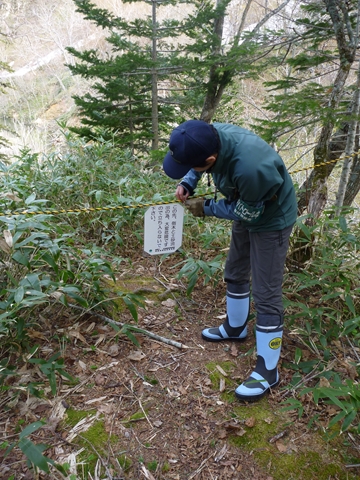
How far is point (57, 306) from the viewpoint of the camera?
2453 millimetres

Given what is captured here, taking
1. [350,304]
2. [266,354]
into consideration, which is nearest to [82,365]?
[266,354]

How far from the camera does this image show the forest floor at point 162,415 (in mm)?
1709

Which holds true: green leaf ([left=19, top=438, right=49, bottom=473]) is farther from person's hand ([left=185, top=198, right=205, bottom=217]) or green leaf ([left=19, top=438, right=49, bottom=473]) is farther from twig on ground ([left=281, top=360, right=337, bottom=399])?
person's hand ([left=185, top=198, right=205, bottom=217])

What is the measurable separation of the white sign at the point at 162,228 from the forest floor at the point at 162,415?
63 cm

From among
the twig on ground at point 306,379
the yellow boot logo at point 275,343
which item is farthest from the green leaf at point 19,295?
the twig on ground at point 306,379

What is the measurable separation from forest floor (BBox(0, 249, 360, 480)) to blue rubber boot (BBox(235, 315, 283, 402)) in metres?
0.09

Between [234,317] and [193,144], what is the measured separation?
131 centimetres

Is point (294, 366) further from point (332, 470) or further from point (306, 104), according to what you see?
point (306, 104)

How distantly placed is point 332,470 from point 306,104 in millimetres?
2558

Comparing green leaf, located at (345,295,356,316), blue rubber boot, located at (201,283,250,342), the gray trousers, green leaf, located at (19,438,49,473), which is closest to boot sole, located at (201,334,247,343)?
blue rubber boot, located at (201,283,250,342)

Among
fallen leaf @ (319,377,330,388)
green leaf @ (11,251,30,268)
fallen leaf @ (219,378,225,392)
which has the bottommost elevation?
fallen leaf @ (219,378,225,392)

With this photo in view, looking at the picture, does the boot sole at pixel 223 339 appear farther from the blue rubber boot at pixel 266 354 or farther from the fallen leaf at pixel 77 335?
the fallen leaf at pixel 77 335

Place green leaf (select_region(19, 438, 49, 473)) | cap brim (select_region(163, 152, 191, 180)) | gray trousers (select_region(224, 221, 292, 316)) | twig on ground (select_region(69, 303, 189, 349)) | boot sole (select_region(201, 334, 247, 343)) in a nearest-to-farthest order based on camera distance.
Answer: green leaf (select_region(19, 438, 49, 473)), cap brim (select_region(163, 152, 191, 180)), gray trousers (select_region(224, 221, 292, 316)), twig on ground (select_region(69, 303, 189, 349)), boot sole (select_region(201, 334, 247, 343))

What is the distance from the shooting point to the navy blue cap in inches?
69.6
